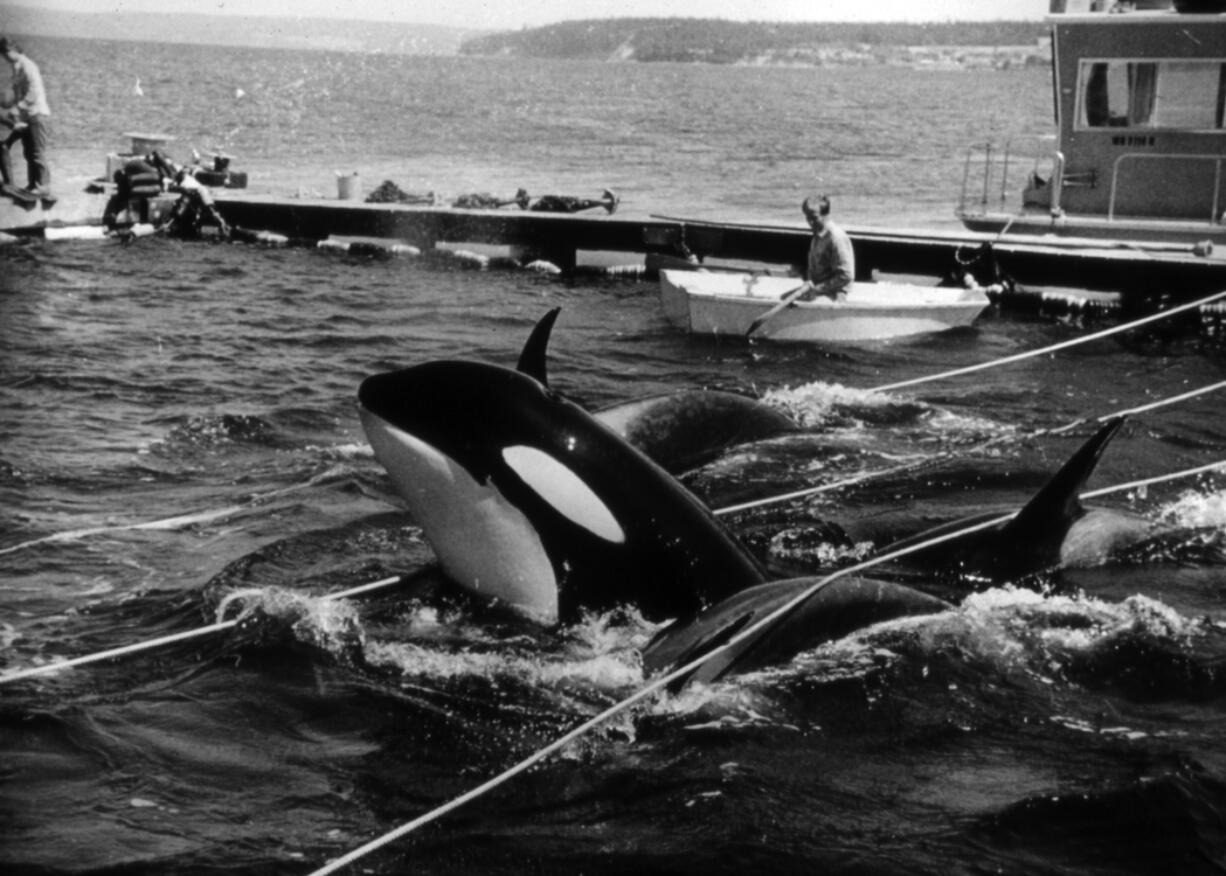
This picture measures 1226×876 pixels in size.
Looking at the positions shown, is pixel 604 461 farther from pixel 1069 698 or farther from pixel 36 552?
pixel 36 552

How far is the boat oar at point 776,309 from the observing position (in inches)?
774

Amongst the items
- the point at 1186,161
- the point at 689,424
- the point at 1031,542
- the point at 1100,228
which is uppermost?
the point at 1186,161

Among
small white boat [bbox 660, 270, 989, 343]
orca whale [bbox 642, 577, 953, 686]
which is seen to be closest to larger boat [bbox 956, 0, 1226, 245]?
small white boat [bbox 660, 270, 989, 343]

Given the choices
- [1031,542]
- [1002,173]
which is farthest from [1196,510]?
[1002,173]

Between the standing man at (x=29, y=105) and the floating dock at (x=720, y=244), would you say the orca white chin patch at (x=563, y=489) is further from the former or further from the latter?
the standing man at (x=29, y=105)

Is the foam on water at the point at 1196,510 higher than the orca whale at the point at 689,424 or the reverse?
the reverse

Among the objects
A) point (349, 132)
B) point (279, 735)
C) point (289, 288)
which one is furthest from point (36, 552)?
point (349, 132)

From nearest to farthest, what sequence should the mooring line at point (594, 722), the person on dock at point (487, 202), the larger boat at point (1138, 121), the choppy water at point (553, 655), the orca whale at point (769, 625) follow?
the mooring line at point (594, 722), the choppy water at point (553, 655), the orca whale at point (769, 625), the larger boat at point (1138, 121), the person on dock at point (487, 202)

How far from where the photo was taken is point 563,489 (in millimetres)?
7879

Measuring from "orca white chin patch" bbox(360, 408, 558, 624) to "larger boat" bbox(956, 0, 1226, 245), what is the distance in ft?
60.9

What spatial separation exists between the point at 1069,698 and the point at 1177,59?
18993mm

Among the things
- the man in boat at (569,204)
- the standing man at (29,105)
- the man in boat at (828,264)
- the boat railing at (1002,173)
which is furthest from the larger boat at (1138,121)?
the standing man at (29,105)

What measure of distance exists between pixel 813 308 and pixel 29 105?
1328 cm

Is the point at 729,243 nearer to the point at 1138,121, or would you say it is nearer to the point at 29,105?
the point at 1138,121
